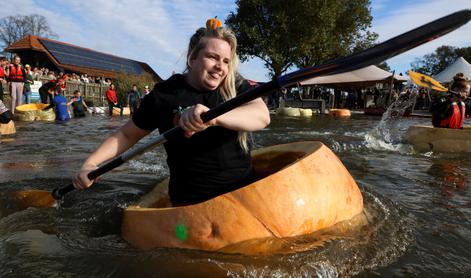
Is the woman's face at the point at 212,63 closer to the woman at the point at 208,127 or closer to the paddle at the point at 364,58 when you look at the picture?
the woman at the point at 208,127

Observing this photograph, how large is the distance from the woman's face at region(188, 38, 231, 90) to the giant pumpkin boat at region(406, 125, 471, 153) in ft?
17.7

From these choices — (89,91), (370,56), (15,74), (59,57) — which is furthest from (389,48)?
(59,57)

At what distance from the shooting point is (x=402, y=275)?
1804 millimetres

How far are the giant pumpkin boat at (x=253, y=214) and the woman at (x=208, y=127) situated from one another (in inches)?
9.6

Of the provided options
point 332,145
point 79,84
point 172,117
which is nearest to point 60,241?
point 172,117

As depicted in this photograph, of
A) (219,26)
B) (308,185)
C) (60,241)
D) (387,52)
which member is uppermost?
(219,26)

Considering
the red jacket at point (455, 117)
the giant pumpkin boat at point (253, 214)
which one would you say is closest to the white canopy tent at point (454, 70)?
the red jacket at point (455, 117)

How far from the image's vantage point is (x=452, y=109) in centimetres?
655

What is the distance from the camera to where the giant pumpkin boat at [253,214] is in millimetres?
1837

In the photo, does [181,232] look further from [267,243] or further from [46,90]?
[46,90]

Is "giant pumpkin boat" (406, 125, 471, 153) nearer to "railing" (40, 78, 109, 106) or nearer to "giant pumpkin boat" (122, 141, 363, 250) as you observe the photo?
"giant pumpkin boat" (122, 141, 363, 250)

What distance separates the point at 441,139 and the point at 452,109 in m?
0.62

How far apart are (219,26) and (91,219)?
163 centimetres

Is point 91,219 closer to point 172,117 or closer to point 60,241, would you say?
point 60,241
